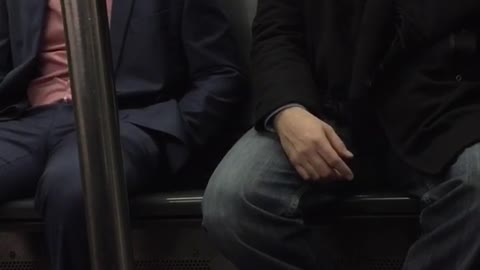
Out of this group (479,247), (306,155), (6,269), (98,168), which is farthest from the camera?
(6,269)

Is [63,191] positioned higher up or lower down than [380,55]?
lower down

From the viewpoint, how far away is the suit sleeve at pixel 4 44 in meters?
1.72

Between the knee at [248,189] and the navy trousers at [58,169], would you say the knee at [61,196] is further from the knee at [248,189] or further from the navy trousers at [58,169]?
the knee at [248,189]

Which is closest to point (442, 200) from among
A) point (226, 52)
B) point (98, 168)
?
point (98, 168)

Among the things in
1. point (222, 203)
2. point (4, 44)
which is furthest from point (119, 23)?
point (222, 203)

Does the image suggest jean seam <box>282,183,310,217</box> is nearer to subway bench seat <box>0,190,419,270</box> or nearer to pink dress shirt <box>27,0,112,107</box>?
subway bench seat <box>0,190,419,270</box>

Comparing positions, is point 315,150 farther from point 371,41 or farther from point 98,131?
point 98,131

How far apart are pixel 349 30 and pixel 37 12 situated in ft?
2.39

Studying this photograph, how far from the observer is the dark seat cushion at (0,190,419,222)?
131 centimetres

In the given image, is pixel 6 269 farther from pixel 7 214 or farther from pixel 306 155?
pixel 306 155

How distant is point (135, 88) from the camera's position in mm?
1605

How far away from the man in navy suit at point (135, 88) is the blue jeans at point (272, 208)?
23 centimetres

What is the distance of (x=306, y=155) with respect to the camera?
47.6 inches

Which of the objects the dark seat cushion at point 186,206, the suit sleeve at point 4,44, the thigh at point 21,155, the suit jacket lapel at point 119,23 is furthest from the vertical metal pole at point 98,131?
the suit sleeve at point 4,44
